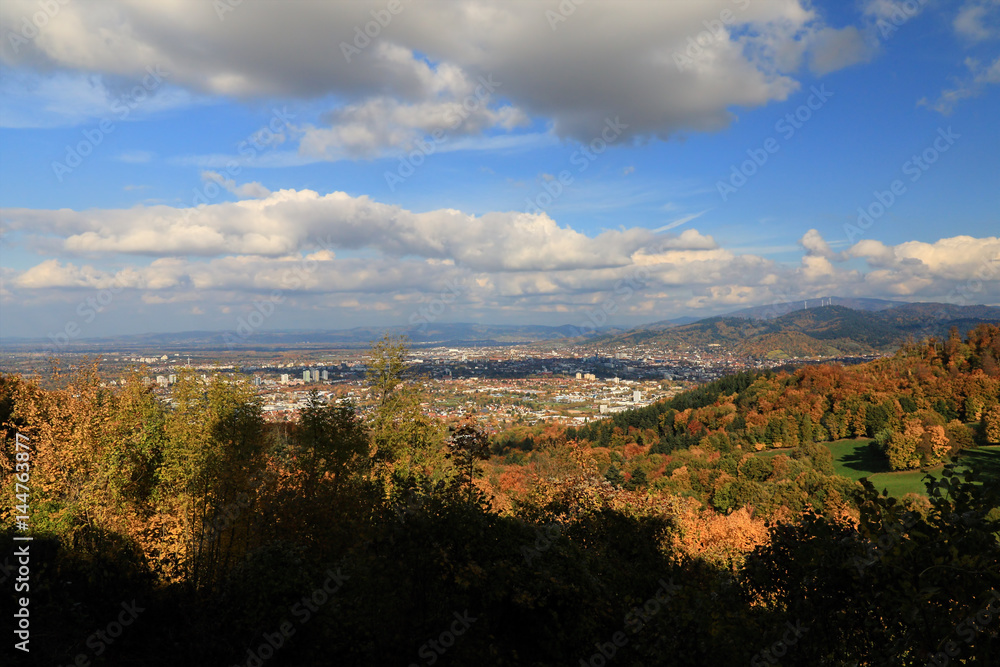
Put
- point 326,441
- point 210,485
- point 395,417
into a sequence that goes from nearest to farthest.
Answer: point 210,485
point 326,441
point 395,417

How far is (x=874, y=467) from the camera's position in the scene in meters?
55.6

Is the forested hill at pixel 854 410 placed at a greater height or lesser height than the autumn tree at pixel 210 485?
lesser

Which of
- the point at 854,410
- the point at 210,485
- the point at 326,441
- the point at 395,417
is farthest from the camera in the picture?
the point at 854,410

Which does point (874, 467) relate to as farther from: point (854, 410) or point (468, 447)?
point (468, 447)

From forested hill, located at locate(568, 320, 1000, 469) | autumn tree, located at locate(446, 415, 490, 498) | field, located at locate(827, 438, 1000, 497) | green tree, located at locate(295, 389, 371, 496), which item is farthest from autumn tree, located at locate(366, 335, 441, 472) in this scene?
forested hill, located at locate(568, 320, 1000, 469)

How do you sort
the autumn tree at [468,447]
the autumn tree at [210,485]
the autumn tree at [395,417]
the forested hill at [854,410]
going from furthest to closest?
the forested hill at [854,410] < the autumn tree at [395,417] < the autumn tree at [468,447] < the autumn tree at [210,485]

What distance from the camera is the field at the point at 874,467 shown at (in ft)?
154

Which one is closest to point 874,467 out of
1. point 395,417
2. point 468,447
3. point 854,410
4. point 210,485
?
point 854,410

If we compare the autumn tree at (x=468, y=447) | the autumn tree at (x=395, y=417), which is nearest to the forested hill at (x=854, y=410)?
the autumn tree at (x=395, y=417)

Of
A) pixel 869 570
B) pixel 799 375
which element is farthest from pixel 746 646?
pixel 799 375

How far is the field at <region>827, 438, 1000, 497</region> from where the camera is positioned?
47.1 metres

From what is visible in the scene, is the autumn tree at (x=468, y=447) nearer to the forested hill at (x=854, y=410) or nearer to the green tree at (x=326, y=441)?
the green tree at (x=326, y=441)

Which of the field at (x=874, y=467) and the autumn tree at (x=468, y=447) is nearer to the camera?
the autumn tree at (x=468, y=447)

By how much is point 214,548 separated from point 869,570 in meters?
16.6
